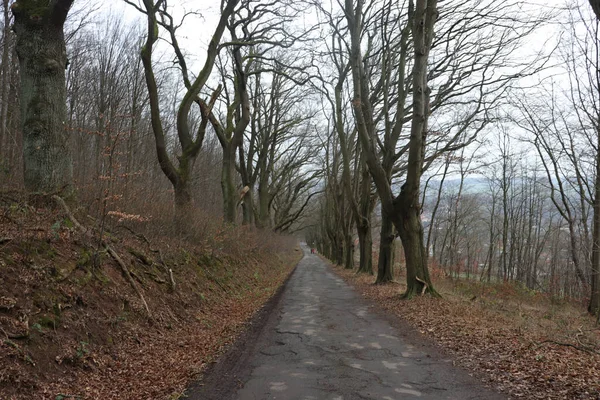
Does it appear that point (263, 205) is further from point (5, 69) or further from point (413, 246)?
point (413, 246)

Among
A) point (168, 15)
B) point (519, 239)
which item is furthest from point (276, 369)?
point (519, 239)

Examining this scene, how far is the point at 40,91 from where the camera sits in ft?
21.8

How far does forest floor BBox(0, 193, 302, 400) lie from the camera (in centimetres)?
395

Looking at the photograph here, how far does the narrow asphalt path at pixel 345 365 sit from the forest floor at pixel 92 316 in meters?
0.77

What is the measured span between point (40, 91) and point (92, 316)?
13.1ft

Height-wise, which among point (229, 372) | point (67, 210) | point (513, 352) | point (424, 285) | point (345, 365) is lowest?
point (229, 372)

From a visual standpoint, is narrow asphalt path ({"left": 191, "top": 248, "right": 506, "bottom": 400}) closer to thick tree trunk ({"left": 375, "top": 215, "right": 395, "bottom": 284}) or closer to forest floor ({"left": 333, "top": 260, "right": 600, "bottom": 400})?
forest floor ({"left": 333, "top": 260, "right": 600, "bottom": 400})

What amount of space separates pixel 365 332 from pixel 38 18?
7.88 meters

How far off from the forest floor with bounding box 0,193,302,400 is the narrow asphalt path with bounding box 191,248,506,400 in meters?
0.77

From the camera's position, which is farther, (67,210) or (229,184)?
(229,184)

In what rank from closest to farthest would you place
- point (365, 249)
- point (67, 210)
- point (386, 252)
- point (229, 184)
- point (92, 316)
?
1. point (92, 316)
2. point (67, 210)
3. point (386, 252)
4. point (229, 184)
5. point (365, 249)

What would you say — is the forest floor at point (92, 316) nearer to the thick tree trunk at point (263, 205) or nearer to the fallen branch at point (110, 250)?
the fallen branch at point (110, 250)

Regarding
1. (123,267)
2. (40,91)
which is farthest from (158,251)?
(40,91)

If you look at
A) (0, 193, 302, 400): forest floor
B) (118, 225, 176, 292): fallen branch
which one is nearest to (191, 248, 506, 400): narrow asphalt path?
(0, 193, 302, 400): forest floor
